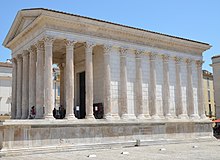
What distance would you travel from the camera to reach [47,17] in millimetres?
20219

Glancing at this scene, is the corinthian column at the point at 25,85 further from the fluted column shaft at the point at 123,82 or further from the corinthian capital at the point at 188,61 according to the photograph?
the corinthian capital at the point at 188,61

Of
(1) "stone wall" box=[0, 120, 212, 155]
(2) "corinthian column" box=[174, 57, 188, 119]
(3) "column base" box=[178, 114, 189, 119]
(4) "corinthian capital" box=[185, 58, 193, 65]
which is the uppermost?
(4) "corinthian capital" box=[185, 58, 193, 65]

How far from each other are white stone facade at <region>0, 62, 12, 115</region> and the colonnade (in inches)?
708

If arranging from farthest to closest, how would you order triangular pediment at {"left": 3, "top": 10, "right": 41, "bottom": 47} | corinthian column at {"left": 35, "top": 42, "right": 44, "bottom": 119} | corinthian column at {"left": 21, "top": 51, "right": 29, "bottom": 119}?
corinthian column at {"left": 21, "top": 51, "right": 29, "bottom": 119} → triangular pediment at {"left": 3, "top": 10, "right": 41, "bottom": 47} → corinthian column at {"left": 35, "top": 42, "right": 44, "bottom": 119}

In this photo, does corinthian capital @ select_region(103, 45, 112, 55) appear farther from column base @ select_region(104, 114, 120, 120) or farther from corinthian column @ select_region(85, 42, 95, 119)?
column base @ select_region(104, 114, 120, 120)

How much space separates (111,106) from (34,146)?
653cm

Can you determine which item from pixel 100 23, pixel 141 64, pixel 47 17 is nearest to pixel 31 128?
pixel 47 17

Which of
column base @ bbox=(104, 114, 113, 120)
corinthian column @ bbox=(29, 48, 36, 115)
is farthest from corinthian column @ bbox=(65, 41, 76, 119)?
corinthian column @ bbox=(29, 48, 36, 115)

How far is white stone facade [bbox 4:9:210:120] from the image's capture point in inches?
824

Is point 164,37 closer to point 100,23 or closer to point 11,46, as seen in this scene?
point 100,23

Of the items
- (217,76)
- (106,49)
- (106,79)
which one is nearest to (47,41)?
(106,49)

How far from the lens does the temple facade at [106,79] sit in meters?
20.4

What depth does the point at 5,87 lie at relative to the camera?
143ft

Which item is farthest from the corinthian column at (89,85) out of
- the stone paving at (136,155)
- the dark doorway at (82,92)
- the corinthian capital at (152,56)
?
the corinthian capital at (152,56)
